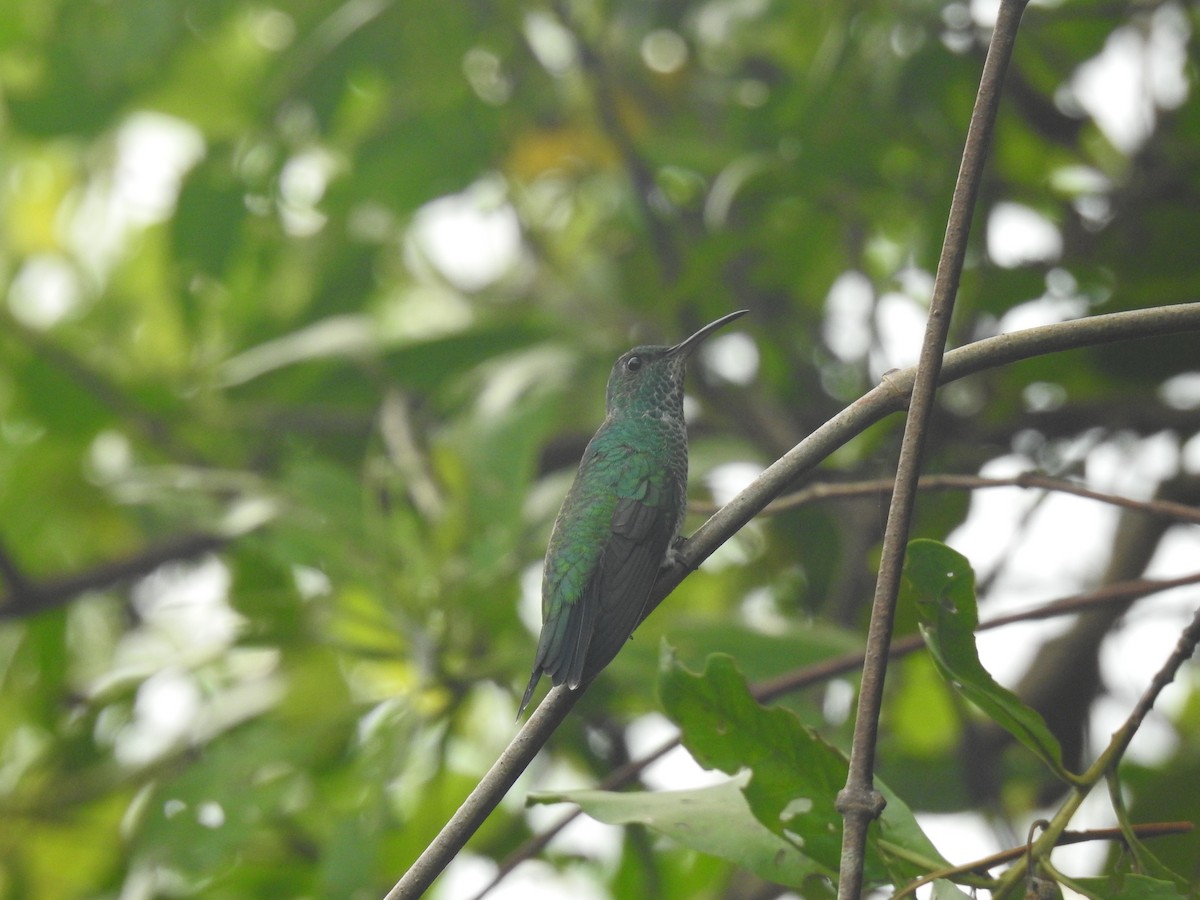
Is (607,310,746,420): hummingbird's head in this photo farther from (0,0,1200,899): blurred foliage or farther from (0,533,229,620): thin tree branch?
(0,533,229,620): thin tree branch

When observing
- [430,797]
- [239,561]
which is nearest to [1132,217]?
[430,797]

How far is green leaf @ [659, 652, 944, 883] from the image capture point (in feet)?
4.48

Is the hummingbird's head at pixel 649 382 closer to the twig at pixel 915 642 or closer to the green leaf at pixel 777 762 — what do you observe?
the twig at pixel 915 642

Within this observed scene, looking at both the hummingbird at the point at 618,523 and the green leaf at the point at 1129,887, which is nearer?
the green leaf at the point at 1129,887

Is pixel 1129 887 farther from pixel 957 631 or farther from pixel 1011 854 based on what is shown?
pixel 957 631

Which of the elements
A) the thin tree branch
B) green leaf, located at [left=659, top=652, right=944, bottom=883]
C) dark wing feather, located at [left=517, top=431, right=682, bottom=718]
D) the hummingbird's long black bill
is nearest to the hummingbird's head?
the hummingbird's long black bill

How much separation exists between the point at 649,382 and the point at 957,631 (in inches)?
46.3

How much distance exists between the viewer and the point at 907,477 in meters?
1.04

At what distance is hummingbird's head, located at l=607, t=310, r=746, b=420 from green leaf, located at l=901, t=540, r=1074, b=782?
1.04 m

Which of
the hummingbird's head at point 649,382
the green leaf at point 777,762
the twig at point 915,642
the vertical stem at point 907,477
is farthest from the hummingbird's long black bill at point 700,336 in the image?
the vertical stem at point 907,477

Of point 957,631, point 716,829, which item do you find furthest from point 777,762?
point 957,631

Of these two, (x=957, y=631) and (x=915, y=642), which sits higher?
(x=915, y=642)

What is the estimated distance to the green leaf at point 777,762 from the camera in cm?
137

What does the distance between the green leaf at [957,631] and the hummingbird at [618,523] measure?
1.23ft
